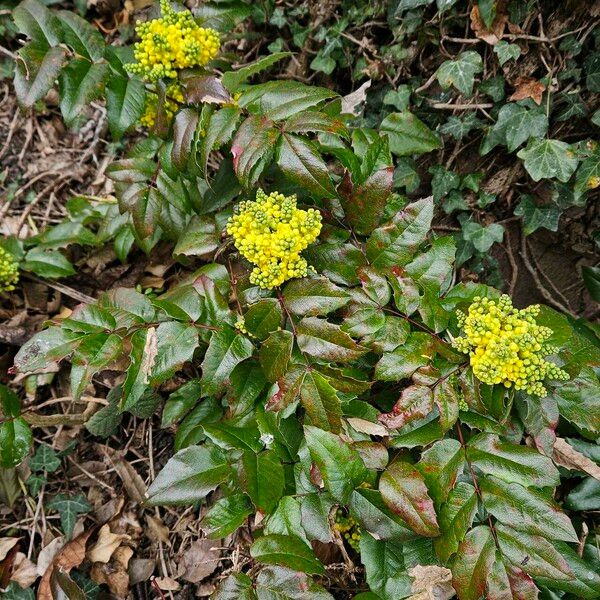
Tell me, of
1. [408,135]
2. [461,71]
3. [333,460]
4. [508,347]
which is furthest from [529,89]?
[333,460]

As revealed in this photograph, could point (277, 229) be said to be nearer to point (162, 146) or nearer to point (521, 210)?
point (162, 146)

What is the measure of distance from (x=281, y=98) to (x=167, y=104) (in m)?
0.43

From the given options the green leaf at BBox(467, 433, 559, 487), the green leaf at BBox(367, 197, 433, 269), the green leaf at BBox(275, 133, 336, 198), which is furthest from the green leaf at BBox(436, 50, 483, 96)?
the green leaf at BBox(467, 433, 559, 487)

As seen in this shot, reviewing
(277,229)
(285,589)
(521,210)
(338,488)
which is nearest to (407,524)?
(338,488)

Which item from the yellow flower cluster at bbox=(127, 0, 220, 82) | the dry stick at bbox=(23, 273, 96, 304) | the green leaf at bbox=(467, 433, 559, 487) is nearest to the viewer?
the green leaf at bbox=(467, 433, 559, 487)

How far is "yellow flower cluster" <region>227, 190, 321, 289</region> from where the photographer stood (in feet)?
4.89

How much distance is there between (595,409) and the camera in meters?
1.52

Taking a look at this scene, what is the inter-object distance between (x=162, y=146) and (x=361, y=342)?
96cm

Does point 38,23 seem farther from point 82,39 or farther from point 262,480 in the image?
point 262,480

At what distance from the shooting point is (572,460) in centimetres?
163

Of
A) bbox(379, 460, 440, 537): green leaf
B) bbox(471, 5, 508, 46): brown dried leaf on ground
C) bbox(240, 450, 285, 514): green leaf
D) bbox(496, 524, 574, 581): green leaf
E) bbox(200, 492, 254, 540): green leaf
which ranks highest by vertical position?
bbox(471, 5, 508, 46): brown dried leaf on ground

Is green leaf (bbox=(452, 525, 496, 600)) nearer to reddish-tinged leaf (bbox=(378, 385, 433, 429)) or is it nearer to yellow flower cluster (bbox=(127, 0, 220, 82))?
reddish-tinged leaf (bbox=(378, 385, 433, 429))

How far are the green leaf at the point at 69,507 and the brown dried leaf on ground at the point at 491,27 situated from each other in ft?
7.40

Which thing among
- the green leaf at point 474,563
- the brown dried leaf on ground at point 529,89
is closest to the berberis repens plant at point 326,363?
the green leaf at point 474,563
